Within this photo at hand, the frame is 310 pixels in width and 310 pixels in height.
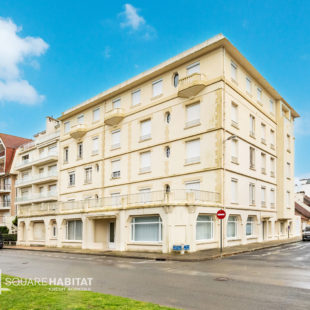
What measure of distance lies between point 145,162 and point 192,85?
766 cm

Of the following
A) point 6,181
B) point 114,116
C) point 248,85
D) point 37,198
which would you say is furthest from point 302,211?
point 6,181

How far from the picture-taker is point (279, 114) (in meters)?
31.8

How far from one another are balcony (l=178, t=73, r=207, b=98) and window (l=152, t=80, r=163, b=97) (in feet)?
8.89

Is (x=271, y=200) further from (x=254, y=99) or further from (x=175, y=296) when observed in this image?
(x=175, y=296)

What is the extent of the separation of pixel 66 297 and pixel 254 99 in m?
24.3

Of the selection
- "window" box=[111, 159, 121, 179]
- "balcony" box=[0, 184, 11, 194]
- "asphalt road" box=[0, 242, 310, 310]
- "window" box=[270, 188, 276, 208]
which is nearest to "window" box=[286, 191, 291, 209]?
"window" box=[270, 188, 276, 208]

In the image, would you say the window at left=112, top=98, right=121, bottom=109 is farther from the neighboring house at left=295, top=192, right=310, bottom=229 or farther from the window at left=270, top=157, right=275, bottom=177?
the neighboring house at left=295, top=192, right=310, bottom=229

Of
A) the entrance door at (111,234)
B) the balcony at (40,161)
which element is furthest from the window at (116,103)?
the entrance door at (111,234)

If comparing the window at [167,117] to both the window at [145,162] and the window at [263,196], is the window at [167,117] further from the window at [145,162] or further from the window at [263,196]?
the window at [263,196]

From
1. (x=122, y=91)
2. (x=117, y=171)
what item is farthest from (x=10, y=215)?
(x=122, y=91)

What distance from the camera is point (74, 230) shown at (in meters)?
27.5

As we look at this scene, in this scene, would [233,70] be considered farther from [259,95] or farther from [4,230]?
[4,230]

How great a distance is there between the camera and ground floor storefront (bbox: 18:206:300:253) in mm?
19250

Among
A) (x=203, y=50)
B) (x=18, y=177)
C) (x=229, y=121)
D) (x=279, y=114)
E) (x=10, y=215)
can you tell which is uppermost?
(x=203, y=50)
